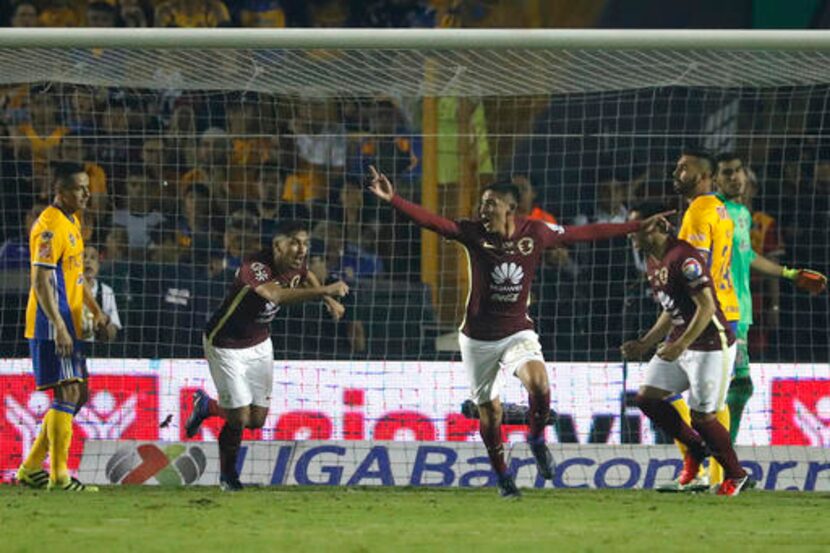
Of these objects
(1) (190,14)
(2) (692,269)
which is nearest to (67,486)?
(2) (692,269)

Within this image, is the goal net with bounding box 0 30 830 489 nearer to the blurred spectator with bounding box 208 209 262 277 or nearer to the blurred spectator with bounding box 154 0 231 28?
the blurred spectator with bounding box 208 209 262 277

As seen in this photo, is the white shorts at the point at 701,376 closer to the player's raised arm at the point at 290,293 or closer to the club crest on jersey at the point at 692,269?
the club crest on jersey at the point at 692,269

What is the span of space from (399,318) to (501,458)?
11.1ft

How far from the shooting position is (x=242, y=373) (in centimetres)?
1171

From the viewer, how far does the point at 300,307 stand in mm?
14500

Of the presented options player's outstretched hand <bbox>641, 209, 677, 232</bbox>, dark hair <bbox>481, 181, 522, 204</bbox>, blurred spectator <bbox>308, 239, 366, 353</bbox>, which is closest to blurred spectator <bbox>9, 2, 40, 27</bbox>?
blurred spectator <bbox>308, 239, 366, 353</bbox>

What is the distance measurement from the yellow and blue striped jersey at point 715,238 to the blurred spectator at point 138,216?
512 centimetres

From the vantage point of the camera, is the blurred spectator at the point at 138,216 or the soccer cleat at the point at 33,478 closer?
the soccer cleat at the point at 33,478

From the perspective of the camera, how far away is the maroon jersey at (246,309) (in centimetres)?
1156

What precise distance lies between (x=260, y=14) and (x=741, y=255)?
750 cm

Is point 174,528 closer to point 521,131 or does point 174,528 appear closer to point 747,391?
point 747,391

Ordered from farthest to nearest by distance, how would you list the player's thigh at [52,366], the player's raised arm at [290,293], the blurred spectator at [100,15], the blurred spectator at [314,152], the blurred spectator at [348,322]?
1. the blurred spectator at [100,15]
2. the blurred spectator at [314,152]
3. the blurred spectator at [348,322]
4. the player's thigh at [52,366]
5. the player's raised arm at [290,293]

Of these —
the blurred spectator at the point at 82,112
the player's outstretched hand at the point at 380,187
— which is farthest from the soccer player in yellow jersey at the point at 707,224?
the blurred spectator at the point at 82,112

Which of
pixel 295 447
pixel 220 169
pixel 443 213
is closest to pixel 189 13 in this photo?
pixel 220 169
